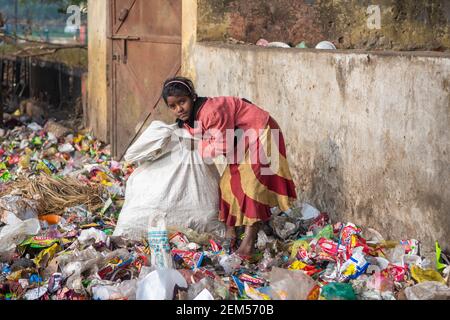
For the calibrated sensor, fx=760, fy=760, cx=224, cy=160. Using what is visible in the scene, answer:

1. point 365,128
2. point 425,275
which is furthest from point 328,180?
point 425,275

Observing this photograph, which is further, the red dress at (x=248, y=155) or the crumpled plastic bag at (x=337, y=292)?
the red dress at (x=248, y=155)

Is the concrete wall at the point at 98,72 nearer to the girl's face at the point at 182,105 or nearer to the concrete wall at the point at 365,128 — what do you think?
the concrete wall at the point at 365,128

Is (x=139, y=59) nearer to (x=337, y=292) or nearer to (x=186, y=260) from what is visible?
(x=186, y=260)

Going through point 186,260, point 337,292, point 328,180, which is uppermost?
point 328,180

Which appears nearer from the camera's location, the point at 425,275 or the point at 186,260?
the point at 425,275

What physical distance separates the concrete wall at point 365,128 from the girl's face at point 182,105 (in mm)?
1193

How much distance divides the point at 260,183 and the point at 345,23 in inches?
139

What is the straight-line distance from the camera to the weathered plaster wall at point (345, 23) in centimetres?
774

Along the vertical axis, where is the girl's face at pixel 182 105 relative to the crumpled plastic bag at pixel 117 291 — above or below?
above

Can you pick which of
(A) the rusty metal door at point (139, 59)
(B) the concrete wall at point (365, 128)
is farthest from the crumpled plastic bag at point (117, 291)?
(A) the rusty metal door at point (139, 59)

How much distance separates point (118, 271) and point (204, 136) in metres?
1.03

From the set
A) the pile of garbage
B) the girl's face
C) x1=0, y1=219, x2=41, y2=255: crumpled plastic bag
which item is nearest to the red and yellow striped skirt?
the pile of garbage

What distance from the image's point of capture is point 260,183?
191 inches

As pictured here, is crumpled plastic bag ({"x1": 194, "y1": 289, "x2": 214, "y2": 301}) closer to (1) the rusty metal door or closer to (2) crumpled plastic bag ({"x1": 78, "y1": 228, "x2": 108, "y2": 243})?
(2) crumpled plastic bag ({"x1": 78, "y1": 228, "x2": 108, "y2": 243})
